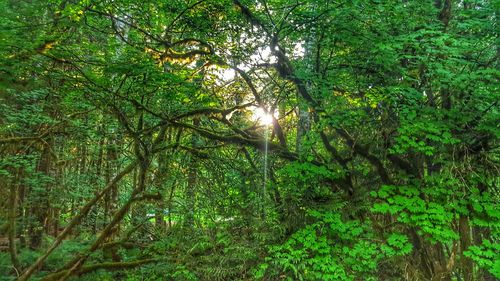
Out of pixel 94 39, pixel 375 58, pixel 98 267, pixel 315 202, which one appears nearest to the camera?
pixel 375 58

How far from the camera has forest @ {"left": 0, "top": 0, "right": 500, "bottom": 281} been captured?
13.2 feet

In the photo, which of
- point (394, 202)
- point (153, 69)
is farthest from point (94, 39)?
point (394, 202)

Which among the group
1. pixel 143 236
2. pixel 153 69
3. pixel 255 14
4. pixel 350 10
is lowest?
pixel 143 236

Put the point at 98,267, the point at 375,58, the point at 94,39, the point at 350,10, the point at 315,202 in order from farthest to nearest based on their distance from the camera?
the point at 94,39
the point at 98,267
the point at 315,202
the point at 375,58
the point at 350,10

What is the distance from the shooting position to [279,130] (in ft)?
18.2

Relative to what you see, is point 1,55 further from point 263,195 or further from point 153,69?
point 263,195

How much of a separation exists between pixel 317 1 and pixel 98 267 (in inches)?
210

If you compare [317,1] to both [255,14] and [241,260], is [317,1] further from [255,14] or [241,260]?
[241,260]

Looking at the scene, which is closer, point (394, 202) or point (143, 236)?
point (394, 202)

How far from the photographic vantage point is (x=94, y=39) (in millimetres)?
6625

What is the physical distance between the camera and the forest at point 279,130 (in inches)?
159

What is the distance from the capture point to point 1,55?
160 inches

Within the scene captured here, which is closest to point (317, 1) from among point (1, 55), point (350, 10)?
point (350, 10)

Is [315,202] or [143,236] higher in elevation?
[315,202]
